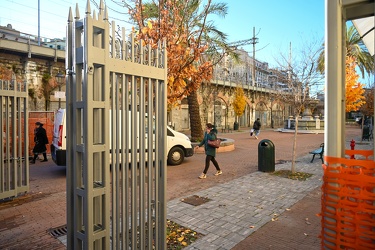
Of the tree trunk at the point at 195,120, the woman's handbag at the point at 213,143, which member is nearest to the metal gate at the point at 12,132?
the woman's handbag at the point at 213,143

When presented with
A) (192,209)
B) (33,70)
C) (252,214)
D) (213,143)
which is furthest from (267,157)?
(33,70)

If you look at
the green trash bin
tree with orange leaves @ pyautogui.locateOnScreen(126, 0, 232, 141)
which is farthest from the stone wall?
the green trash bin

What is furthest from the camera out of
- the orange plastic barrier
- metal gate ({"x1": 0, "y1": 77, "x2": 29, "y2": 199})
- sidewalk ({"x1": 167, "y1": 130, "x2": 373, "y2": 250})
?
metal gate ({"x1": 0, "y1": 77, "x2": 29, "y2": 199})

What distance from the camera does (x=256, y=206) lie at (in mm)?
5469

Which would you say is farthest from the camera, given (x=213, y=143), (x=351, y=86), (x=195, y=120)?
(x=351, y=86)

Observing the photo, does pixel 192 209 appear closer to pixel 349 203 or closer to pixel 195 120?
pixel 349 203

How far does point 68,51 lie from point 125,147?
39.8 inches

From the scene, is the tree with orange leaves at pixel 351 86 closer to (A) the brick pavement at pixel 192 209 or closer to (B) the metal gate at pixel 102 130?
(A) the brick pavement at pixel 192 209

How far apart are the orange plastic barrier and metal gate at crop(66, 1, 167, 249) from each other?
6.06 feet

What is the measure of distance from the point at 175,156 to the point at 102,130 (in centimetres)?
790

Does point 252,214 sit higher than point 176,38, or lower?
lower

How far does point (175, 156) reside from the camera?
1011 centimetres

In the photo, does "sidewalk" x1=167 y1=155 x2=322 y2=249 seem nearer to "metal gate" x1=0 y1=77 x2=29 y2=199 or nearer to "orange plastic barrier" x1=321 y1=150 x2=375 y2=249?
"orange plastic barrier" x1=321 y1=150 x2=375 y2=249

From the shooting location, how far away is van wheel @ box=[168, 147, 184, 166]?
1000 centimetres
